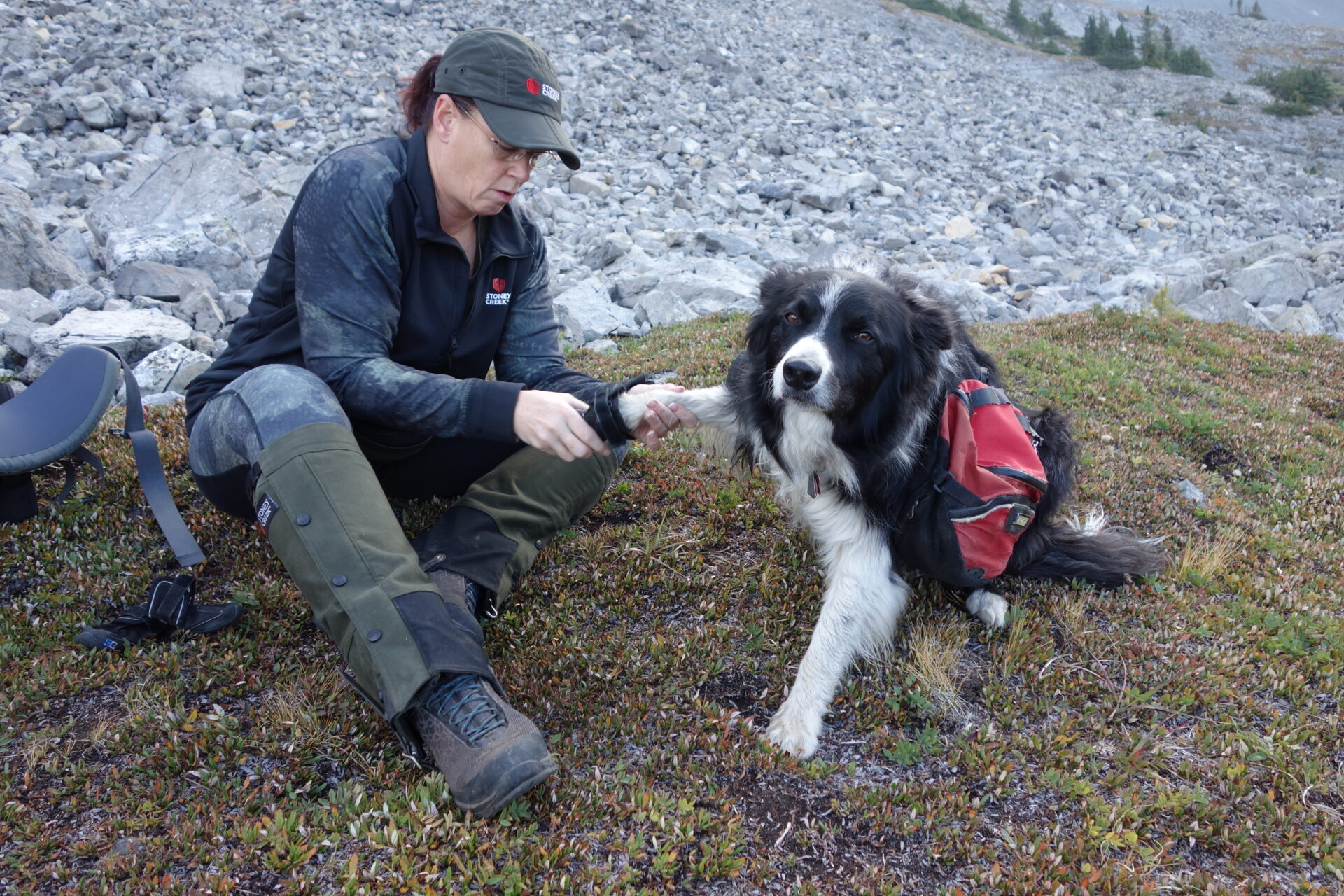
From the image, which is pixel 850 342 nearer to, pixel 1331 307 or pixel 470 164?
pixel 470 164

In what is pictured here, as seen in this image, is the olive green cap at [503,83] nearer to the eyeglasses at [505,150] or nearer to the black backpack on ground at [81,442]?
the eyeglasses at [505,150]

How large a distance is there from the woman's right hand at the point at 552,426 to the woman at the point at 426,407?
0.01m

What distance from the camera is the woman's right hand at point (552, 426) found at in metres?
3.31

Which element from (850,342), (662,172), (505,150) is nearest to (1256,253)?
(662,172)

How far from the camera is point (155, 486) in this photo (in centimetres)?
408

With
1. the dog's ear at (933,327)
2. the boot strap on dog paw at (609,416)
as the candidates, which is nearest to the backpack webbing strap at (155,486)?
the boot strap on dog paw at (609,416)

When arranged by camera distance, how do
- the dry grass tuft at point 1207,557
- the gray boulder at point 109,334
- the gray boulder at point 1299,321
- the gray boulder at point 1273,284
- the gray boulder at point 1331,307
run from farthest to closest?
the gray boulder at point 1273,284 → the gray boulder at point 1331,307 → the gray boulder at point 1299,321 → the gray boulder at point 109,334 → the dry grass tuft at point 1207,557

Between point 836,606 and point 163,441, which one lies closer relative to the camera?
point 836,606

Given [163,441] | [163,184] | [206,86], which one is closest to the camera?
[163,441]

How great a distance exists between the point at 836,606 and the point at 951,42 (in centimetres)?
4673

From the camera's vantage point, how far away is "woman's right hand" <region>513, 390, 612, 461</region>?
3.31m

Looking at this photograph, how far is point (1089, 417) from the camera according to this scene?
667 centimetres

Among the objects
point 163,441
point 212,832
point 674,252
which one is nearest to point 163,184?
point 674,252

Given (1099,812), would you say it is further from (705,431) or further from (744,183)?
(744,183)
